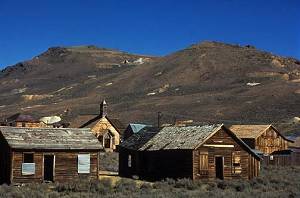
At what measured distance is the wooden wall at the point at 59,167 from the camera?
28.1m

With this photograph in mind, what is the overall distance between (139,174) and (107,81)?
122 m

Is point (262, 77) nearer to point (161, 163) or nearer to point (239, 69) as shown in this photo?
point (239, 69)

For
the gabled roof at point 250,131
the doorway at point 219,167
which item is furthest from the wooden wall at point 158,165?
the gabled roof at point 250,131

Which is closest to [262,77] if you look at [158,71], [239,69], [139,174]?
[239,69]

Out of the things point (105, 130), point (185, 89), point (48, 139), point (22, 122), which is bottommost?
point (48, 139)

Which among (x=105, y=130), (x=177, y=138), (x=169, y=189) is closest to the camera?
(x=169, y=189)

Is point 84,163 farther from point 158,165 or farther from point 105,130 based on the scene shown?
point 105,130

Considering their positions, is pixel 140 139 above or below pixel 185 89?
below

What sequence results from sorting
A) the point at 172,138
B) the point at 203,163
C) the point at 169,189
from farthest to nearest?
the point at 172,138 → the point at 203,163 → the point at 169,189

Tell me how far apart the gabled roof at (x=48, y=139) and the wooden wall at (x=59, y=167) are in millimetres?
397

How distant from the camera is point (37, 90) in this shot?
534ft

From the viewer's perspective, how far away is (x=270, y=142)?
57.7 m

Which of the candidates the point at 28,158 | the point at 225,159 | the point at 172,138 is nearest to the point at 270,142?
the point at 172,138

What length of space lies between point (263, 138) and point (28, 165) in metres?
33.8
